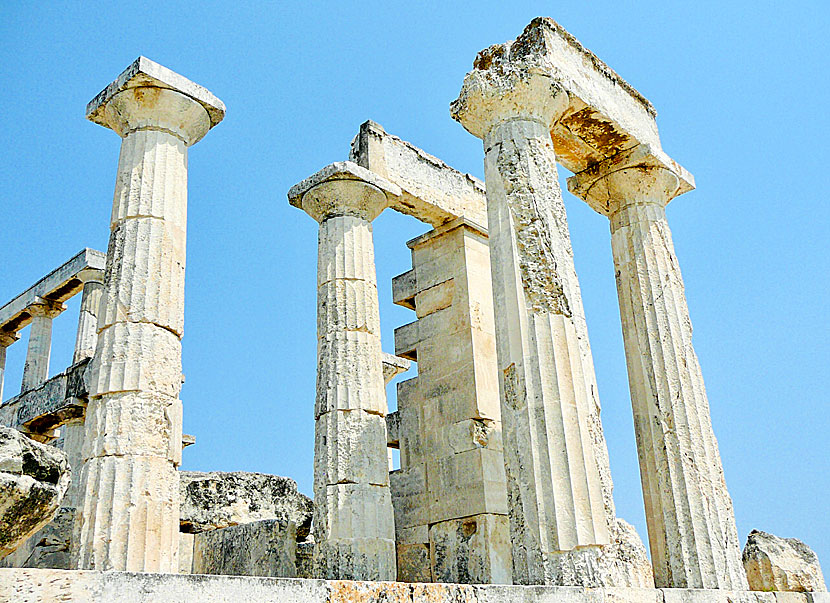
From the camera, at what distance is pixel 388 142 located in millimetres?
12672

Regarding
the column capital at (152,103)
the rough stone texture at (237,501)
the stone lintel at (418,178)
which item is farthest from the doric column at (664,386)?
the column capital at (152,103)

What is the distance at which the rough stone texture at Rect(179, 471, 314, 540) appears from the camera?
36.4 ft

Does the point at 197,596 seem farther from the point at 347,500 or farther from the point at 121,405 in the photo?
the point at 347,500

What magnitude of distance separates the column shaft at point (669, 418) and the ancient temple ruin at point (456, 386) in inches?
1.1

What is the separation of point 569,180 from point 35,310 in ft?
47.5

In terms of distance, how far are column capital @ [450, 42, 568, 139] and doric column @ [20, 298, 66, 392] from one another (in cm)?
1438

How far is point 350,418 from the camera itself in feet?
34.2

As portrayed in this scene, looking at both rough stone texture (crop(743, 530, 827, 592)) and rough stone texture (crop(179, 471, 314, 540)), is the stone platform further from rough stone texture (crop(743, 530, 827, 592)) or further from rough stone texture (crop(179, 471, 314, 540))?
rough stone texture (crop(179, 471, 314, 540))

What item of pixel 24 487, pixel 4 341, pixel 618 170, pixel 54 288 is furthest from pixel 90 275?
pixel 24 487

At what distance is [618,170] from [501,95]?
2.84 metres

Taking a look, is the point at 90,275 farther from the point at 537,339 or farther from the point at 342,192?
the point at 537,339

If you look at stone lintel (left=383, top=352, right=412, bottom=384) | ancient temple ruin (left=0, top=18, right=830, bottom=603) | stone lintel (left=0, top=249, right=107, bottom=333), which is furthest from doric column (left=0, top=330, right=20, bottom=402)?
stone lintel (left=383, top=352, right=412, bottom=384)

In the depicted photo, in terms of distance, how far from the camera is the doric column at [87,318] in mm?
18047

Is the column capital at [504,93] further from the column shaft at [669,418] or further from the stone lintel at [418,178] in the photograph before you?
the stone lintel at [418,178]
